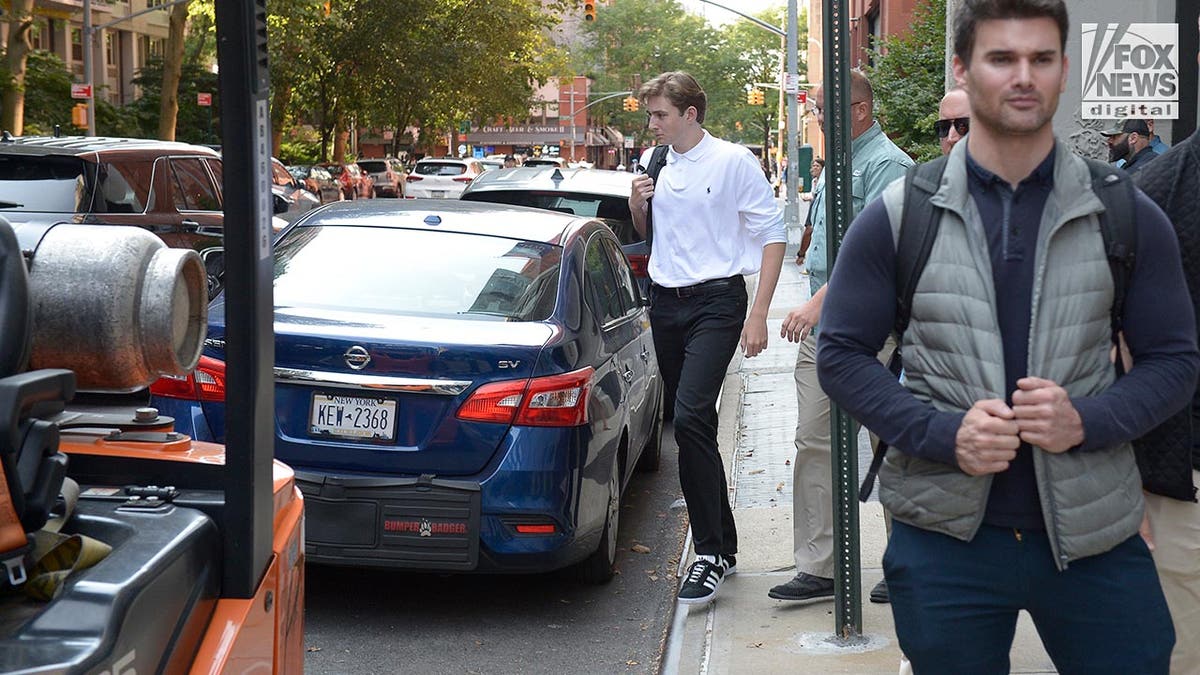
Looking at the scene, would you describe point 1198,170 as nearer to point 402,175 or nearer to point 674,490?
point 674,490

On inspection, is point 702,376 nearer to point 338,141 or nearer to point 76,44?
point 338,141

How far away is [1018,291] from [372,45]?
49.9 meters

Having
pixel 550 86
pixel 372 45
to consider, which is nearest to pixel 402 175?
pixel 372 45

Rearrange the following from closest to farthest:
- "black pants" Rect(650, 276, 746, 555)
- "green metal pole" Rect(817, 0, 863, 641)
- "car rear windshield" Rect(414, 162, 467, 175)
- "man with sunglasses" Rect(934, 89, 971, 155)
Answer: "green metal pole" Rect(817, 0, 863, 641) → "man with sunglasses" Rect(934, 89, 971, 155) → "black pants" Rect(650, 276, 746, 555) → "car rear windshield" Rect(414, 162, 467, 175)

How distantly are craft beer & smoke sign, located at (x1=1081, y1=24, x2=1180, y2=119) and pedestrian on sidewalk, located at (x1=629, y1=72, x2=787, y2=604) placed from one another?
70.5 inches

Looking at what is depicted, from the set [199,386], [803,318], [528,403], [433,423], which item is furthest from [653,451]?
[803,318]

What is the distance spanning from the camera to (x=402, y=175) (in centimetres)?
5106

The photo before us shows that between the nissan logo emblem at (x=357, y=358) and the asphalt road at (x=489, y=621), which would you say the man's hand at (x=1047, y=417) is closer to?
the asphalt road at (x=489, y=621)

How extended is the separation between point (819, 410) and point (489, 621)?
154 cm

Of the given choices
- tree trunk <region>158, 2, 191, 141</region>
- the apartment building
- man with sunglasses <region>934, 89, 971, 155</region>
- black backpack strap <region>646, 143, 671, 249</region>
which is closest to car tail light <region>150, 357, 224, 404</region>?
black backpack strap <region>646, 143, 671, 249</region>

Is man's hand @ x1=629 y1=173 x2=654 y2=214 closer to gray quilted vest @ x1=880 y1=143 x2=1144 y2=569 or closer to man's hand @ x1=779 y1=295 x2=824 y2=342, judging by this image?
man's hand @ x1=779 y1=295 x2=824 y2=342

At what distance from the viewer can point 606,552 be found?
6215 millimetres

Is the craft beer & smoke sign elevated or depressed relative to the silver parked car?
elevated

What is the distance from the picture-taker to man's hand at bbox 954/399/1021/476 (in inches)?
101
